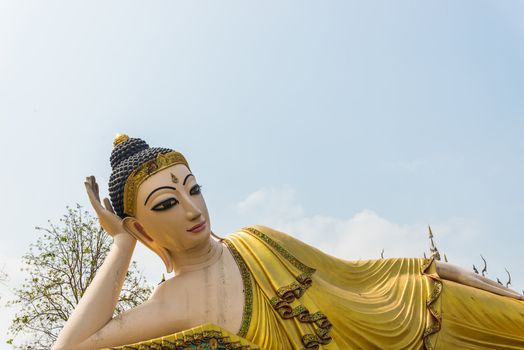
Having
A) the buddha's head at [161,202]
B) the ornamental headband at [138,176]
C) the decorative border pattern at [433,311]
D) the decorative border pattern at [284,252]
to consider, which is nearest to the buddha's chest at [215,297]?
the buddha's head at [161,202]

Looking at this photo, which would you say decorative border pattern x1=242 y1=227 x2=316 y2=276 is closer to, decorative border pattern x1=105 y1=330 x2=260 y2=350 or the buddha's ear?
the buddha's ear

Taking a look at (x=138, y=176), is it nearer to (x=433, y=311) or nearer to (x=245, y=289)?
(x=245, y=289)

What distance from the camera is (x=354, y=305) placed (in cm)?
526

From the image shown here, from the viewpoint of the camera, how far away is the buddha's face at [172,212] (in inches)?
200

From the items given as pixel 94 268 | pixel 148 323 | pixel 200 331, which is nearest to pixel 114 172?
pixel 148 323

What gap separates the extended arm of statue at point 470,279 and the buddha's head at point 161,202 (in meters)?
2.31

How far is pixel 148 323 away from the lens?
487 centimetres

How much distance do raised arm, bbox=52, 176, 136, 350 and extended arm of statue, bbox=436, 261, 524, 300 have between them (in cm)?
294

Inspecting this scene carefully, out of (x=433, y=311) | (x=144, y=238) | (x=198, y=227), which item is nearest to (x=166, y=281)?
(x=144, y=238)

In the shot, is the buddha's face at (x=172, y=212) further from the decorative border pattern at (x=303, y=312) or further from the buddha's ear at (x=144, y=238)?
the decorative border pattern at (x=303, y=312)

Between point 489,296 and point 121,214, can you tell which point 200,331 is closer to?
point 121,214

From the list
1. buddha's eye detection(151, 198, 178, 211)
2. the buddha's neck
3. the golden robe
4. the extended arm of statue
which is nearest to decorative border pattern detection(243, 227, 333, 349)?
the golden robe

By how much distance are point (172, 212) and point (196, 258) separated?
51cm

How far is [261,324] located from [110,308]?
48.3 inches
